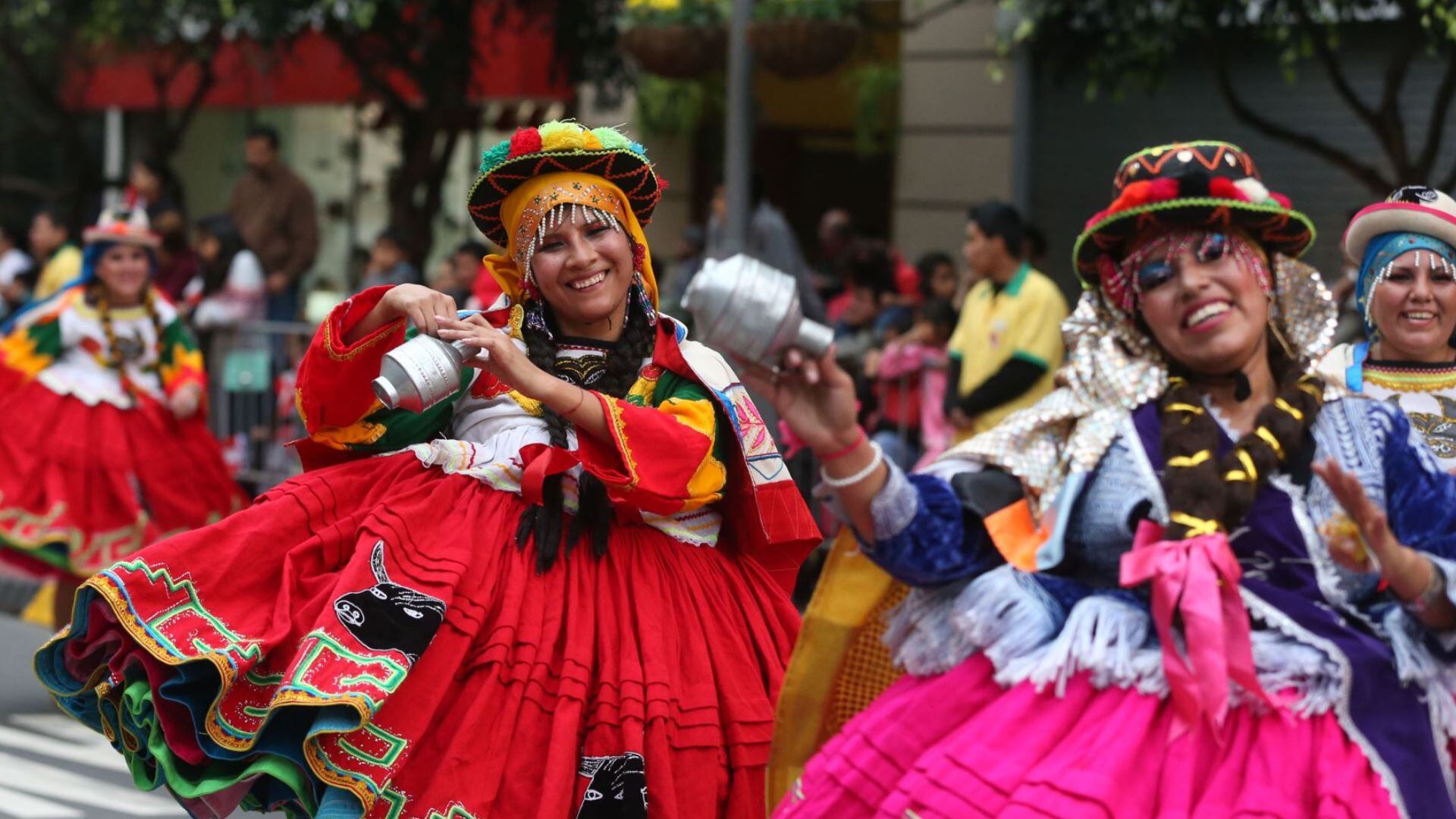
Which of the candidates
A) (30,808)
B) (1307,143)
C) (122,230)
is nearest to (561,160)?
(30,808)

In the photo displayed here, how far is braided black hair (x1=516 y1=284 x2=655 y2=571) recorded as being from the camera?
4.51m

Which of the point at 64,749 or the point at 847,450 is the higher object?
the point at 847,450

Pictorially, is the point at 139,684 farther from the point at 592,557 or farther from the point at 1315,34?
the point at 1315,34

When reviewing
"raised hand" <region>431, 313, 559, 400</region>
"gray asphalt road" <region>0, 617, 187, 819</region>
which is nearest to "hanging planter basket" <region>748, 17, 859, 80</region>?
"gray asphalt road" <region>0, 617, 187, 819</region>

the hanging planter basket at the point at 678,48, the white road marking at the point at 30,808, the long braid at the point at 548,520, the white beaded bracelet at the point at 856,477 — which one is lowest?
the white road marking at the point at 30,808

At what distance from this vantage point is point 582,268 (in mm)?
4605

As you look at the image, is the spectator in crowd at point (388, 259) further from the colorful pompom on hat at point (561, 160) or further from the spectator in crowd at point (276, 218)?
the colorful pompom on hat at point (561, 160)

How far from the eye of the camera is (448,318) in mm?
4258

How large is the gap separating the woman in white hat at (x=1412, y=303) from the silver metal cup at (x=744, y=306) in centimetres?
279

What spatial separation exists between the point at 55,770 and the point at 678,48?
19.1 ft

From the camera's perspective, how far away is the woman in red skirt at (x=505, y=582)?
423 centimetres

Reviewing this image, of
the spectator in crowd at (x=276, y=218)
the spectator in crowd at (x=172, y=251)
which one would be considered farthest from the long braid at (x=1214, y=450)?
the spectator in crowd at (x=276, y=218)

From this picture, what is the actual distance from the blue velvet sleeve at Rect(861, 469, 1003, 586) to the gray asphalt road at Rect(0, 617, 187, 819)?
159 inches

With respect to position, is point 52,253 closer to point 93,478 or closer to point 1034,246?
point 93,478
